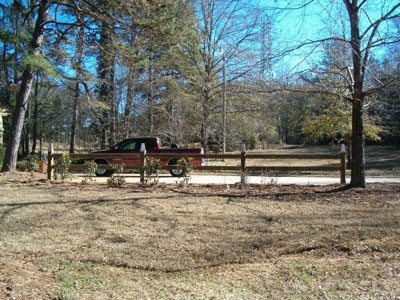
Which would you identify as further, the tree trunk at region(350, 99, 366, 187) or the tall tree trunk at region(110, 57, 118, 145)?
the tall tree trunk at region(110, 57, 118, 145)

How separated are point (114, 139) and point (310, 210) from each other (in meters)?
19.3

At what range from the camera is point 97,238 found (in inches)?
236

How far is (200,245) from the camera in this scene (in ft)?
18.5

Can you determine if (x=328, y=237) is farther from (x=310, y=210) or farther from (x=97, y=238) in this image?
(x=97, y=238)

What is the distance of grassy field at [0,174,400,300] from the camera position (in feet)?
13.6

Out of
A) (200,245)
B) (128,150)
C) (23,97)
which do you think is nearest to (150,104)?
(128,150)

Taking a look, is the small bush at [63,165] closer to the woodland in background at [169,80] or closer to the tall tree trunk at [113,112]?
the woodland in background at [169,80]

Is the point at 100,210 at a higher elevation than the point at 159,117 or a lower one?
lower

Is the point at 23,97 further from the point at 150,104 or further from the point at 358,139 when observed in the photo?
the point at 150,104

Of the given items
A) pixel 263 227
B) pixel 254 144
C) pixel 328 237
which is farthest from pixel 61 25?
pixel 254 144

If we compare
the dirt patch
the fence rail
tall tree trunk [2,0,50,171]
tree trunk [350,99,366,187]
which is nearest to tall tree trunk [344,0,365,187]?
tree trunk [350,99,366,187]

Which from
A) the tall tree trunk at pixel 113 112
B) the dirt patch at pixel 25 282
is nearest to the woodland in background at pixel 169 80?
the tall tree trunk at pixel 113 112

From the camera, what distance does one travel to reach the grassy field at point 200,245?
414cm

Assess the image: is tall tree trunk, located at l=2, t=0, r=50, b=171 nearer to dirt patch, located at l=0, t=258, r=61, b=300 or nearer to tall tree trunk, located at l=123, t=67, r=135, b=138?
dirt patch, located at l=0, t=258, r=61, b=300
